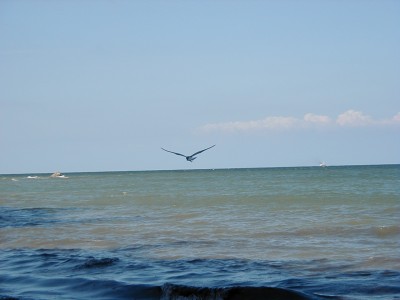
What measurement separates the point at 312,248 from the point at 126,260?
497cm

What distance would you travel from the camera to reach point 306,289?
1071 cm

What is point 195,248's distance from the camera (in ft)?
52.9

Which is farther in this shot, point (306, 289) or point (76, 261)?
point (76, 261)

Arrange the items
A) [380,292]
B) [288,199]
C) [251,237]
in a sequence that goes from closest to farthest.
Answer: [380,292]
[251,237]
[288,199]

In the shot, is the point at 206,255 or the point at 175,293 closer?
the point at 175,293

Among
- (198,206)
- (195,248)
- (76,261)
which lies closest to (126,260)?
(76,261)

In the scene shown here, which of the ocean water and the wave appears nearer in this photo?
the wave

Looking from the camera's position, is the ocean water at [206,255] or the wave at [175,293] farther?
the ocean water at [206,255]

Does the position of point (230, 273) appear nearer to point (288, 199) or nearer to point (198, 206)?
point (198, 206)

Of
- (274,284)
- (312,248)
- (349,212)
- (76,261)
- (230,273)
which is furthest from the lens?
(349,212)

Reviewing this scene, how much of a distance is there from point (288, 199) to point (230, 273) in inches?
897

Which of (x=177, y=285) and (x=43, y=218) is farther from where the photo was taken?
Result: (x=43, y=218)

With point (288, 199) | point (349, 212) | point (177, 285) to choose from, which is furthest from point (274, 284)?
point (288, 199)

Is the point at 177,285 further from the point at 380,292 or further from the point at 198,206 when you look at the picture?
the point at 198,206
